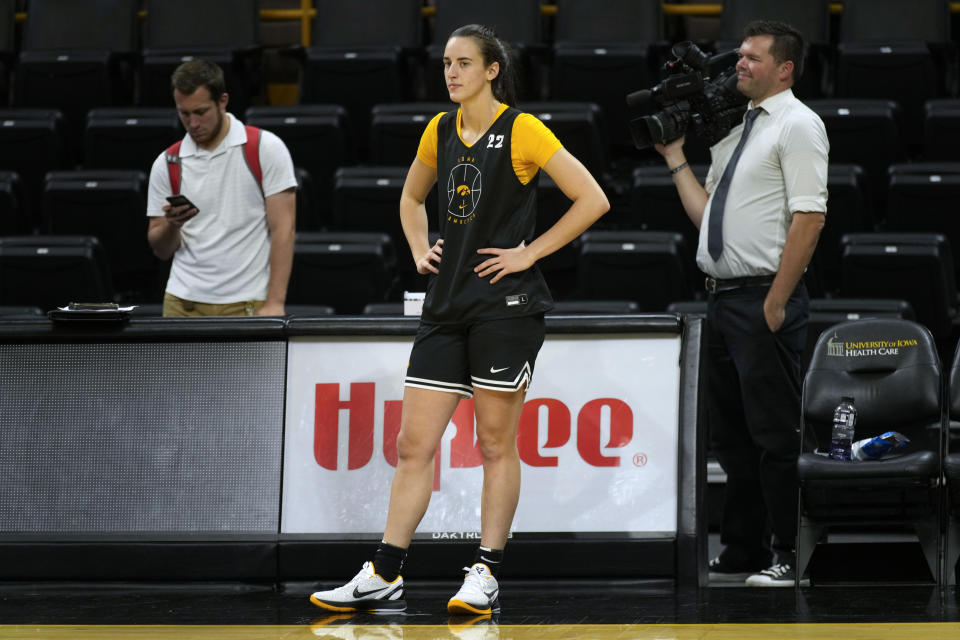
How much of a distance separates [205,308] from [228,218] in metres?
0.35

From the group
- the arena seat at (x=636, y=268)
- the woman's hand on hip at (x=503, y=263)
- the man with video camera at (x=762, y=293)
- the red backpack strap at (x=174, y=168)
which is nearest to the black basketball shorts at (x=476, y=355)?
the woman's hand on hip at (x=503, y=263)

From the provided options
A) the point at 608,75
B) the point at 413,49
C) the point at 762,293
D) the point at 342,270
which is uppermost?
the point at 413,49

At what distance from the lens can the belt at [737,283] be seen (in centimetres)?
432

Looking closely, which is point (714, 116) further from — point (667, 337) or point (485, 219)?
point (485, 219)

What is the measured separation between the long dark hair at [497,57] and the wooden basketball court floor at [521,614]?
1.50m

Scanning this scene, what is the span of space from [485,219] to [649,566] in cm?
127

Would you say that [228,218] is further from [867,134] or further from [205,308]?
[867,134]

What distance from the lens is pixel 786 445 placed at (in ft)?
14.2

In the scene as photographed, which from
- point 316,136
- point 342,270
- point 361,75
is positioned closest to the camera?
point 342,270

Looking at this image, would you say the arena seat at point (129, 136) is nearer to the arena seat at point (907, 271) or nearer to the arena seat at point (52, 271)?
the arena seat at point (52, 271)

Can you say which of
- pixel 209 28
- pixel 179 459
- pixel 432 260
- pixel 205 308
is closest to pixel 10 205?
pixel 209 28

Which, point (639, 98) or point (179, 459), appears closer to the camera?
point (179, 459)

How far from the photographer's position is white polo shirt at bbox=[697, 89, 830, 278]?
14.0 feet

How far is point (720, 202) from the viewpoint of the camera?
441 centimetres
